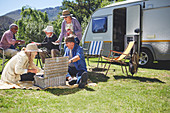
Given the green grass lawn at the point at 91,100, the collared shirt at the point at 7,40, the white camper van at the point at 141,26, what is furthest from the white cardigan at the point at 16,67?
the white camper van at the point at 141,26

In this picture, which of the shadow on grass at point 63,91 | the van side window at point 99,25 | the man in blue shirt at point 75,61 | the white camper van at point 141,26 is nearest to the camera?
the shadow on grass at point 63,91

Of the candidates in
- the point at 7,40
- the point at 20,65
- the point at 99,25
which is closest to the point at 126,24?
the point at 99,25

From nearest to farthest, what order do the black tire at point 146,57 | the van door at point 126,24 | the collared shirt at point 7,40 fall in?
1. the collared shirt at point 7,40
2. the black tire at point 146,57
3. the van door at point 126,24

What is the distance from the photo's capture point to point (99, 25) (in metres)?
8.20

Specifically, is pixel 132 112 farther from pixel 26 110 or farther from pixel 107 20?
pixel 107 20

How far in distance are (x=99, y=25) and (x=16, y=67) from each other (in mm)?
5372

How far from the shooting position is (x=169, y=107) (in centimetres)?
266

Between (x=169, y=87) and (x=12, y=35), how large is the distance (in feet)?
14.8

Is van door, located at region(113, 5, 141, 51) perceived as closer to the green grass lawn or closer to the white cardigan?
the green grass lawn

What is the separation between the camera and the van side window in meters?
8.02

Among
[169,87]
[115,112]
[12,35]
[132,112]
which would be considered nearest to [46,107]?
[115,112]

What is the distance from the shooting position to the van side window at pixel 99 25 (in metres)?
8.02

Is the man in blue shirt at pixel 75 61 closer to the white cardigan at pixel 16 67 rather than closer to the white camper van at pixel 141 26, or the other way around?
the white cardigan at pixel 16 67

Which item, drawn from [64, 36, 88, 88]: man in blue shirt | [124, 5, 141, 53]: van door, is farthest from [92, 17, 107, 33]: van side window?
[64, 36, 88, 88]: man in blue shirt
